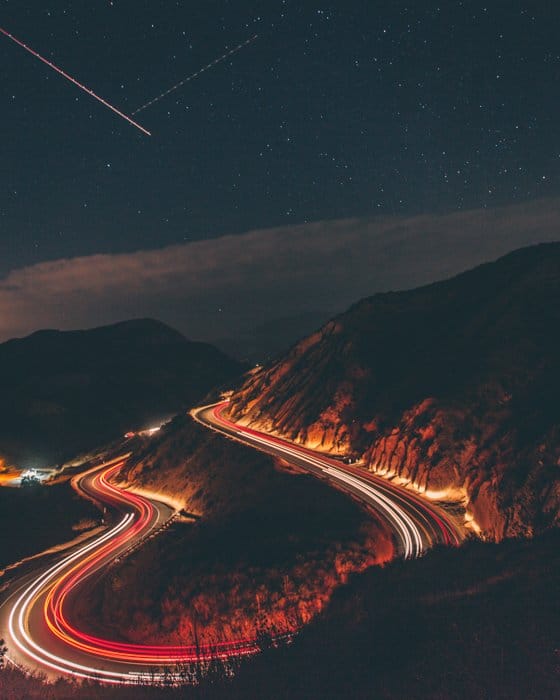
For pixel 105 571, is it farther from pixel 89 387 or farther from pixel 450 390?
pixel 89 387

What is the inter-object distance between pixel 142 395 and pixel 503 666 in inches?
5599

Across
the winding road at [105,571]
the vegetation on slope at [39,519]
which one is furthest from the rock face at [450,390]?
the vegetation on slope at [39,519]

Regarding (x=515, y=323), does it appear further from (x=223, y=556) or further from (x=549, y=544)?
(x=223, y=556)

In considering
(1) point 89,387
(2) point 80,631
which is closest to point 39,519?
(2) point 80,631

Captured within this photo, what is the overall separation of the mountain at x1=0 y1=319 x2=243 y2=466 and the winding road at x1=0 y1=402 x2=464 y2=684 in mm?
70587

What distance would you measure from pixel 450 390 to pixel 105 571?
3076 cm

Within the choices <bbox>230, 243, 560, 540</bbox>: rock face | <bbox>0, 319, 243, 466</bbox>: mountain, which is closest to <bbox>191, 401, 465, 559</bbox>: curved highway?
<bbox>230, 243, 560, 540</bbox>: rock face

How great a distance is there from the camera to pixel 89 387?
145 metres

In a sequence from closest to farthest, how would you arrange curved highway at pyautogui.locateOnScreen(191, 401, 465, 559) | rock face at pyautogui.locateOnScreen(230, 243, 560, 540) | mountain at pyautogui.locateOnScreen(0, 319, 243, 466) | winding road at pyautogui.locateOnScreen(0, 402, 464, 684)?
winding road at pyautogui.locateOnScreen(0, 402, 464, 684)
curved highway at pyautogui.locateOnScreen(191, 401, 465, 559)
rock face at pyautogui.locateOnScreen(230, 243, 560, 540)
mountain at pyautogui.locateOnScreen(0, 319, 243, 466)

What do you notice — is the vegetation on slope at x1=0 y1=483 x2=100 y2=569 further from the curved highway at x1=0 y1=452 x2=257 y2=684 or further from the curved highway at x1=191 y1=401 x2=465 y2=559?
the curved highway at x1=191 y1=401 x2=465 y2=559

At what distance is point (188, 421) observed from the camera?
68.6 metres

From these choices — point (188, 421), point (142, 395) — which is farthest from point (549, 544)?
point (142, 395)

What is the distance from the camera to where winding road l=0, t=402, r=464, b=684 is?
78.8ft

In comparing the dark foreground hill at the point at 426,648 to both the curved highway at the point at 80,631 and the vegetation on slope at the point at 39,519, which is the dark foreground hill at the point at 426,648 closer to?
the curved highway at the point at 80,631
